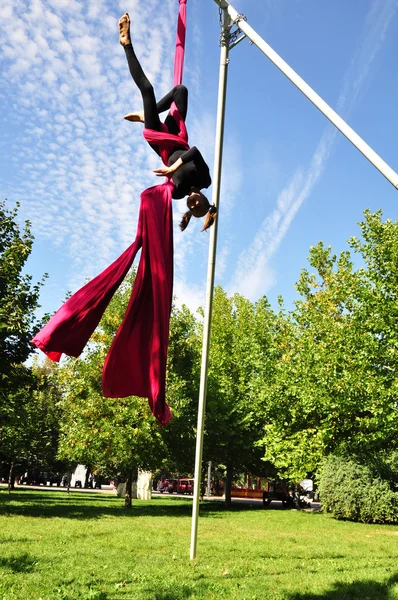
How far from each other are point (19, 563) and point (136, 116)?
784 centimetres

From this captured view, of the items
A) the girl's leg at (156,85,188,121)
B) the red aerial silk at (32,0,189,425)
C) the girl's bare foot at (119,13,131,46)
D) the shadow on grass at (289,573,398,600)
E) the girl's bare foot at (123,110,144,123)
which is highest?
the girl's bare foot at (119,13,131,46)

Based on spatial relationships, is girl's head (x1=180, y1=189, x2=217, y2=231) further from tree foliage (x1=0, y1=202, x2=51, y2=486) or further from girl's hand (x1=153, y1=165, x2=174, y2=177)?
tree foliage (x1=0, y1=202, x2=51, y2=486)

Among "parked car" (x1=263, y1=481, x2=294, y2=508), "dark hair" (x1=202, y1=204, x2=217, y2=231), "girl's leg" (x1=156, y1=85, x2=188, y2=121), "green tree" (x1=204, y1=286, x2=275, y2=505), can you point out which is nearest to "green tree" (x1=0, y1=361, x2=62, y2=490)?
"green tree" (x1=204, y1=286, x2=275, y2=505)

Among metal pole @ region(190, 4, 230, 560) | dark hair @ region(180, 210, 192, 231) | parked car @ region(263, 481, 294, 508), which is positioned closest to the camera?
dark hair @ region(180, 210, 192, 231)

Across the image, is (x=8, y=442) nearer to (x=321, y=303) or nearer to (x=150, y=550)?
(x=321, y=303)

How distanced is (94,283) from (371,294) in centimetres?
1738

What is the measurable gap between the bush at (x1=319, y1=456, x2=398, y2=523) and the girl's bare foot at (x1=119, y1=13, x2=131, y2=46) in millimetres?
22018

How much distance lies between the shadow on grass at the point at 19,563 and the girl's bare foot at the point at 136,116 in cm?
716

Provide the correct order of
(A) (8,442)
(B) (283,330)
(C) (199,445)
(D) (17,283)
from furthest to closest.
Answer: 1. (A) (8,442)
2. (B) (283,330)
3. (D) (17,283)
4. (C) (199,445)

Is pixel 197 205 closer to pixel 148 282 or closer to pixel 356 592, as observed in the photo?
pixel 148 282

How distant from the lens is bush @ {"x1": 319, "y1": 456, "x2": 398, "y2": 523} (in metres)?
21.8

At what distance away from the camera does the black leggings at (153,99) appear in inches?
182

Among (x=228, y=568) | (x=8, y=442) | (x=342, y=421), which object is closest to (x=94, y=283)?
(x=228, y=568)

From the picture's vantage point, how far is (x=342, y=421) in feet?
74.5
